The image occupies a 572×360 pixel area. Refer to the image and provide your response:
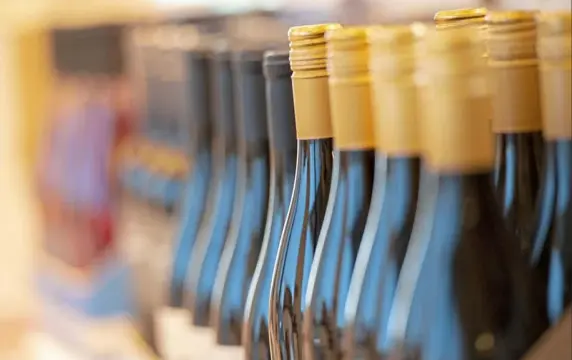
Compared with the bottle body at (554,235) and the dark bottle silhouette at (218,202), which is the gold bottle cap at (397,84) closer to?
the bottle body at (554,235)

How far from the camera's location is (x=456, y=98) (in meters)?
0.41

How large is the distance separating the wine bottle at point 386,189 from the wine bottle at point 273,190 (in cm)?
10

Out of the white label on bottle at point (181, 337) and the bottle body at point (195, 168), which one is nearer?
the white label on bottle at point (181, 337)

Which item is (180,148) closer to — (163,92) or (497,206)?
(163,92)

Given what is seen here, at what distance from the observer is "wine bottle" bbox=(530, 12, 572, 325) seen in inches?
17.3

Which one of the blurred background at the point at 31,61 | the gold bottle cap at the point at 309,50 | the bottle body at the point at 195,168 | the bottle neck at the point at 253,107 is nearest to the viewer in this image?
the gold bottle cap at the point at 309,50

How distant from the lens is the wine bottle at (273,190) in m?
0.60

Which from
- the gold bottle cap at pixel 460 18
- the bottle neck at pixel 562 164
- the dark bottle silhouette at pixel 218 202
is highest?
the gold bottle cap at pixel 460 18

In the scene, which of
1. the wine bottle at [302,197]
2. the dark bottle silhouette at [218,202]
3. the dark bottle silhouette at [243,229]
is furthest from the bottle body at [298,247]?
the dark bottle silhouette at [218,202]

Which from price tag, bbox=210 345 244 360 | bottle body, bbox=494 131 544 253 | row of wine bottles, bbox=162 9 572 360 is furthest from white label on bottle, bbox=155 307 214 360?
bottle body, bbox=494 131 544 253

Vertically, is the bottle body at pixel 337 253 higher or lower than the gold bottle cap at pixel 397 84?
lower

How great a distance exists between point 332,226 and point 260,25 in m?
0.61

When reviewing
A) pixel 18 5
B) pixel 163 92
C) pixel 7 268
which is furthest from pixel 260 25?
pixel 7 268

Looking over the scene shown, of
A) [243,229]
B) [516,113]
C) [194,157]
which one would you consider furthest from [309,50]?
[194,157]
